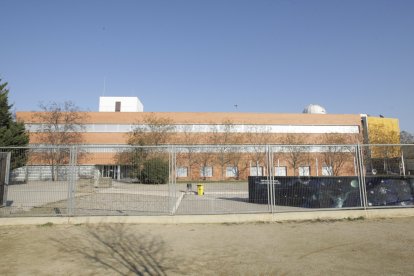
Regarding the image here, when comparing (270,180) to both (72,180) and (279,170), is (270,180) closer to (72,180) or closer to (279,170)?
(279,170)

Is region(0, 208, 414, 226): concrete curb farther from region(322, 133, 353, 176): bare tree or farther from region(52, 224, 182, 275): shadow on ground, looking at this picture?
region(322, 133, 353, 176): bare tree

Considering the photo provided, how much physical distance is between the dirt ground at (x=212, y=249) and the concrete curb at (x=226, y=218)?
27 centimetres

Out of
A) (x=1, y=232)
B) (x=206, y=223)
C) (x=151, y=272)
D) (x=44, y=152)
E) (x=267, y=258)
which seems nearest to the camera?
(x=151, y=272)

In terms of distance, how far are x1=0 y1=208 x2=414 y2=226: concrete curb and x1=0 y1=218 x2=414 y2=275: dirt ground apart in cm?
27

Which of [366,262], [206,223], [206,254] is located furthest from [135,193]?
Result: [366,262]

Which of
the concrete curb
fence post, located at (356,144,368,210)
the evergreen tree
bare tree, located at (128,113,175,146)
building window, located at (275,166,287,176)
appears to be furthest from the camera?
bare tree, located at (128,113,175,146)

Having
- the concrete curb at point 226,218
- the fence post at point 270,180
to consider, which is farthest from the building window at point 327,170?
the fence post at point 270,180

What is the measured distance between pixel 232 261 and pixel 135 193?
247 inches

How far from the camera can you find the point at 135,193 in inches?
460

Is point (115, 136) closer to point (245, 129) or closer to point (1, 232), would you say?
point (245, 129)

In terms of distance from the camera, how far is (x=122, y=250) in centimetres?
720

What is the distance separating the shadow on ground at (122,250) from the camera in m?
5.86

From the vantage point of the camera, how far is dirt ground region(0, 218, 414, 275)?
5.83 m

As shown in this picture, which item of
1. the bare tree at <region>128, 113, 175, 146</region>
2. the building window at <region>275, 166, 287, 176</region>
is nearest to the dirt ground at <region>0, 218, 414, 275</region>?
the building window at <region>275, 166, 287, 176</region>
